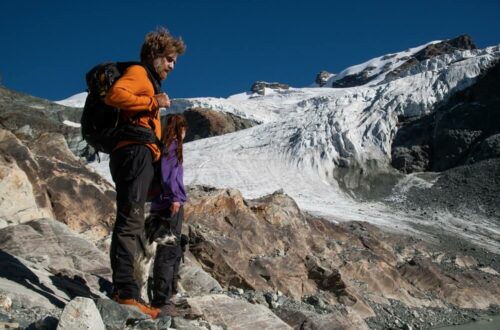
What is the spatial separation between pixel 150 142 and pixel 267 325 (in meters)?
1.82

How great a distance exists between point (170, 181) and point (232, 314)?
1.26 meters

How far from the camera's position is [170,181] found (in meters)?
3.80

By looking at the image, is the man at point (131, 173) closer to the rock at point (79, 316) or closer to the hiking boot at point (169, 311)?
the hiking boot at point (169, 311)

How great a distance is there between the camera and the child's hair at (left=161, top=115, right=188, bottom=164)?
12.9ft

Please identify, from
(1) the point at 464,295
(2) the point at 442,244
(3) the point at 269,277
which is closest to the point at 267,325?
(3) the point at 269,277

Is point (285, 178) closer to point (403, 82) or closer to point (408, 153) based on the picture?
point (408, 153)

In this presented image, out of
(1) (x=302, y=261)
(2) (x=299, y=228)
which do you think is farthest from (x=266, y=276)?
(2) (x=299, y=228)

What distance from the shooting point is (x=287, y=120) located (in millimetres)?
41344

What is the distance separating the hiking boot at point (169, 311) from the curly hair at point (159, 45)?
1.72 m

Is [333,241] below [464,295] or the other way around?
the other way around

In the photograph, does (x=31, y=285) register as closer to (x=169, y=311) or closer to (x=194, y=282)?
(x=169, y=311)

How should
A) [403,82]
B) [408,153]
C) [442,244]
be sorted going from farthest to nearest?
[403,82]
[408,153]
[442,244]

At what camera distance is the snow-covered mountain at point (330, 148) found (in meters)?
29.9

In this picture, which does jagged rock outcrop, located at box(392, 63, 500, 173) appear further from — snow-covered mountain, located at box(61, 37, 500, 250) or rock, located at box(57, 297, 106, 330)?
rock, located at box(57, 297, 106, 330)
